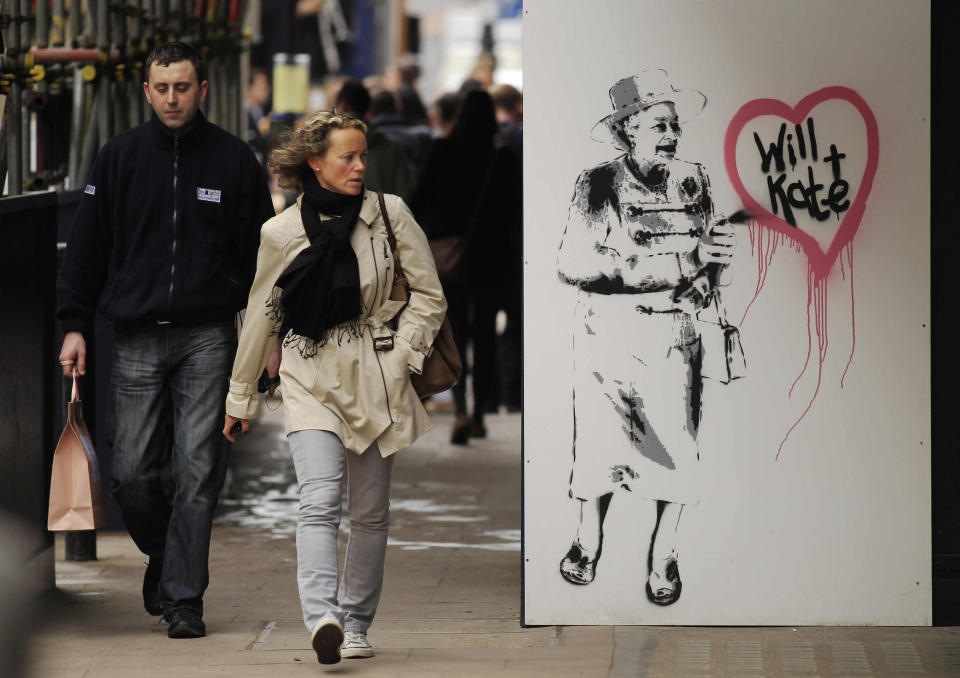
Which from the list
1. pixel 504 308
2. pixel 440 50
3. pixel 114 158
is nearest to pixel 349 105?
pixel 504 308

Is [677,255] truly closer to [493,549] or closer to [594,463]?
[594,463]

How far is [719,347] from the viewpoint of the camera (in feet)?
20.3

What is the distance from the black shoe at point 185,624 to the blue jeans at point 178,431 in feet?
0.09

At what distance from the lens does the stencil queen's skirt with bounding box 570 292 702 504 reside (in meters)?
6.20

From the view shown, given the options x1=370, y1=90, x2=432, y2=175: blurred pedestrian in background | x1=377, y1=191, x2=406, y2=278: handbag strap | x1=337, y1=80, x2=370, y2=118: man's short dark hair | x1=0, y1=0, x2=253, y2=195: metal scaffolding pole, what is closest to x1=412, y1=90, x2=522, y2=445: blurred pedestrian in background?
x1=337, y1=80, x2=370, y2=118: man's short dark hair

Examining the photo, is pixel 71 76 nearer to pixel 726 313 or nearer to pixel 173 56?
pixel 173 56

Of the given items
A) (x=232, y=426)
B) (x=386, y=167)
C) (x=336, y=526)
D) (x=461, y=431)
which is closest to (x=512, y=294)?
(x=461, y=431)

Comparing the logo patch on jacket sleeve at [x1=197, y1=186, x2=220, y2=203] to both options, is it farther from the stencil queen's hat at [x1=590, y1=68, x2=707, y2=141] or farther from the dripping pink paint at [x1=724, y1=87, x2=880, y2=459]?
the dripping pink paint at [x1=724, y1=87, x2=880, y2=459]

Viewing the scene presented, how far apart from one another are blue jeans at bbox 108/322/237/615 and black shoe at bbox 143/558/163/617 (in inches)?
9.7

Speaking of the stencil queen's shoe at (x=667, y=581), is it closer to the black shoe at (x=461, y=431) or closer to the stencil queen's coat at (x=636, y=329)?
the stencil queen's coat at (x=636, y=329)

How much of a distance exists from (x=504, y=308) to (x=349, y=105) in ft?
6.37

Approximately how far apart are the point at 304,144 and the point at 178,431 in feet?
4.01

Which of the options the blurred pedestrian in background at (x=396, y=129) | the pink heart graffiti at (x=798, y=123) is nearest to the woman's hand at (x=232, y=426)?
the pink heart graffiti at (x=798, y=123)

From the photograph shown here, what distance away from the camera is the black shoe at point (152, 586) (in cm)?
666
